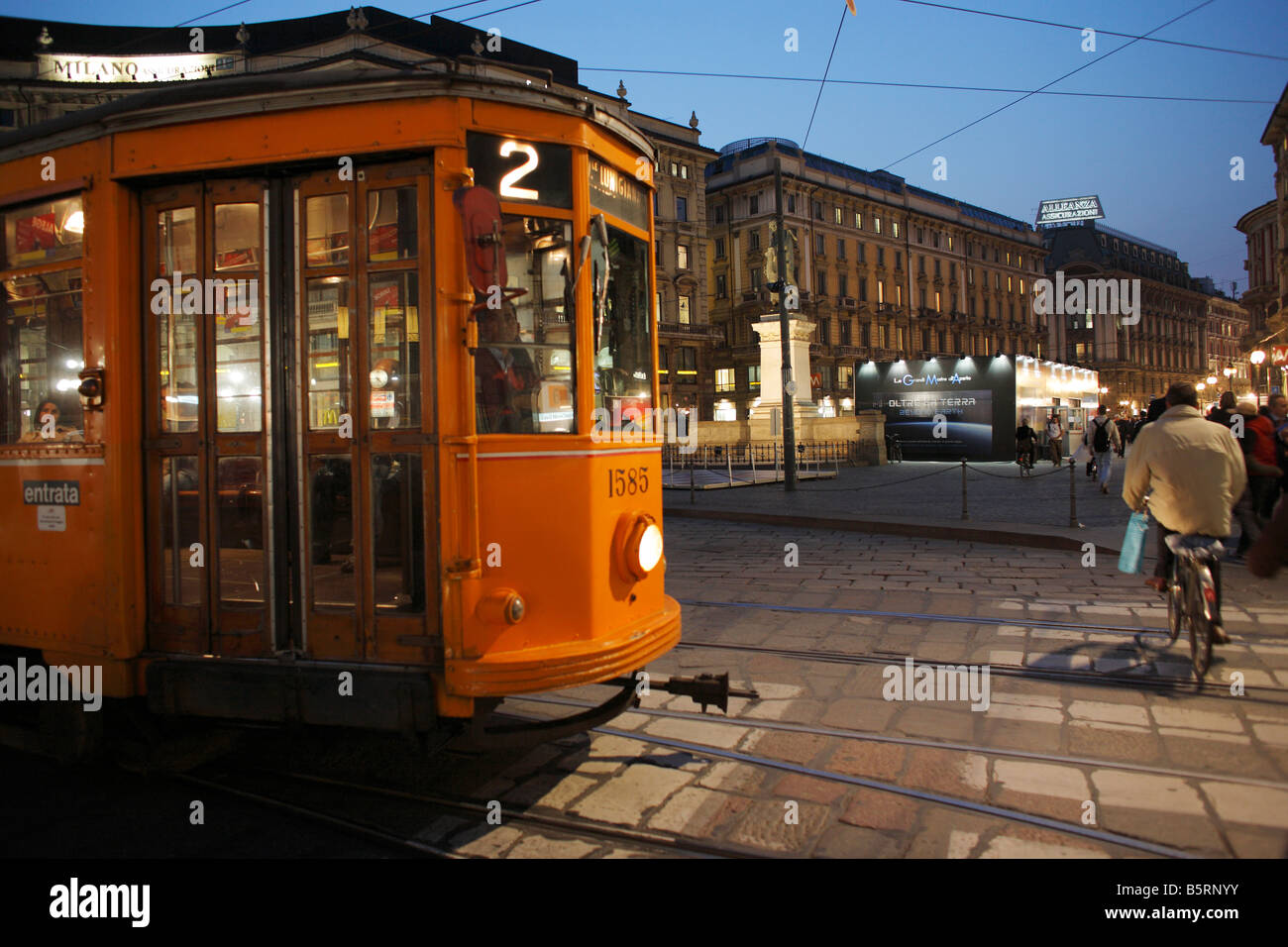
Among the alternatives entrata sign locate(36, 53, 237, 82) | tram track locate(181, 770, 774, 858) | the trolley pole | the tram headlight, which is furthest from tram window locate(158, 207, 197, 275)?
entrata sign locate(36, 53, 237, 82)

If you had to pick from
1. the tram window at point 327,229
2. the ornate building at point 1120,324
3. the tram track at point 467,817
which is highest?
the ornate building at point 1120,324

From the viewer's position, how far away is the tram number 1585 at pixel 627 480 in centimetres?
391

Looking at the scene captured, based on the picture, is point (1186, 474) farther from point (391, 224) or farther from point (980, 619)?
point (391, 224)

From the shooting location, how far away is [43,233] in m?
4.14

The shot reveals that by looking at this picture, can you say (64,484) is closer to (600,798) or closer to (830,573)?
(600,798)

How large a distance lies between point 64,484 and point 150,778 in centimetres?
149

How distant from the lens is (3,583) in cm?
433

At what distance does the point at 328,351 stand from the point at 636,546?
1596mm
